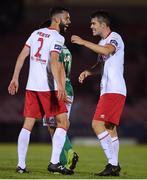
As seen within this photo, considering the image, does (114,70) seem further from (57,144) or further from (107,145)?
(57,144)

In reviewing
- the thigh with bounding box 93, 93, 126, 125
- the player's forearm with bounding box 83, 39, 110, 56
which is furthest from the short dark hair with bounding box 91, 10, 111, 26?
the thigh with bounding box 93, 93, 126, 125

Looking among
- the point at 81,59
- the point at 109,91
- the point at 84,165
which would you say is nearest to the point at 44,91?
the point at 109,91

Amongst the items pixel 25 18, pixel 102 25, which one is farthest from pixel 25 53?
pixel 25 18

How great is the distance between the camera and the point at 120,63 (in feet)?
39.8

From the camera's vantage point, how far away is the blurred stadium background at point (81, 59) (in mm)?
23734

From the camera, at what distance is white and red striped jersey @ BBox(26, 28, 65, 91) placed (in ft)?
39.1

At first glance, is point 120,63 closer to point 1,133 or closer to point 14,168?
point 14,168

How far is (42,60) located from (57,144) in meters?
1.15

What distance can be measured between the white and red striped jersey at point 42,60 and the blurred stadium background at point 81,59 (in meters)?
11.6

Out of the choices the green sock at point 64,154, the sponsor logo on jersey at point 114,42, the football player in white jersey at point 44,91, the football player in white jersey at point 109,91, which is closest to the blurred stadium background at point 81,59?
the green sock at point 64,154

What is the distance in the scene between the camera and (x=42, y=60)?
1191 cm

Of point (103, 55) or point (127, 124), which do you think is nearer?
point (103, 55)

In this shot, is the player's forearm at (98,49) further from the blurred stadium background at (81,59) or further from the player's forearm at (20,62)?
the blurred stadium background at (81,59)

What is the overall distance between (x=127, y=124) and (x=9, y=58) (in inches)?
176
